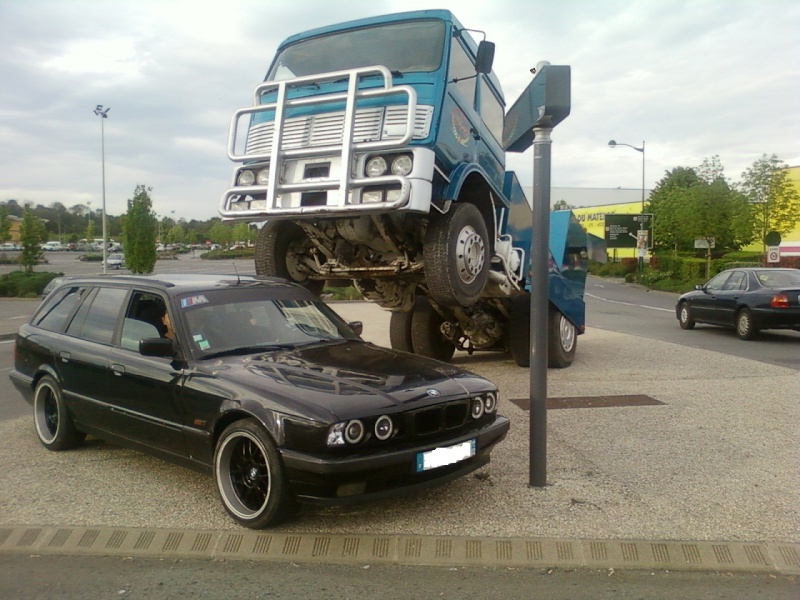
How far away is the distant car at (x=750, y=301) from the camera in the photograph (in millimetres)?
15164

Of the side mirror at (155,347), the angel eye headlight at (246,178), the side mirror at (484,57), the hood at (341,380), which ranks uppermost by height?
the side mirror at (484,57)

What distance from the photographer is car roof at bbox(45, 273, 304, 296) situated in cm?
580

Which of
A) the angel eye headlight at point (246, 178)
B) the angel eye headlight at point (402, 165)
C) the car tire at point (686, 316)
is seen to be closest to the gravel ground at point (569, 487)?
the angel eye headlight at point (402, 165)

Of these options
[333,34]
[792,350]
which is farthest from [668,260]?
[333,34]

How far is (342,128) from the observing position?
655 cm

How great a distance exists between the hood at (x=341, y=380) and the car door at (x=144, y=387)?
1.35 ft

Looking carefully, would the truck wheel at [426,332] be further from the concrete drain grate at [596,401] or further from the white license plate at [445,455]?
the white license plate at [445,455]

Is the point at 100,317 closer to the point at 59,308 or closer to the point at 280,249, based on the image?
the point at 59,308

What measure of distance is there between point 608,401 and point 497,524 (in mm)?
4203

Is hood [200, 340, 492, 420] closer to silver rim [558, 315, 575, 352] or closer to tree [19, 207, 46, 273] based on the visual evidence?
silver rim [558, 315, 575, 352]

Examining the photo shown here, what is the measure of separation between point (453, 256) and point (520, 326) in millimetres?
4420

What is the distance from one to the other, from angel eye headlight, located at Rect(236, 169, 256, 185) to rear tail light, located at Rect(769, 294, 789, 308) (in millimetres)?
11926

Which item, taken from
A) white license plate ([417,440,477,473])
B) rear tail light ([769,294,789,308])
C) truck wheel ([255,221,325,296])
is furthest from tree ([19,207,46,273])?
white license plate ([417,440,477,473])

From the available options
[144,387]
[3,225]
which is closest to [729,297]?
[144,387]
